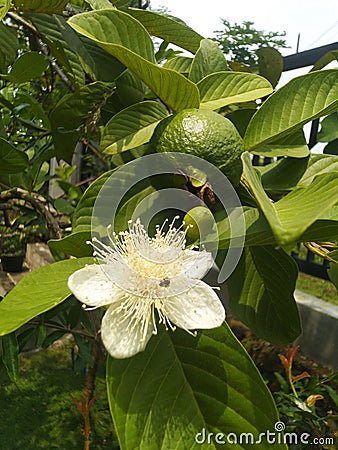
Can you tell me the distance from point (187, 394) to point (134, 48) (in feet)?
1.00

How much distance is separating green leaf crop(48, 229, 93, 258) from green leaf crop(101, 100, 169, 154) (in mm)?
Result: 105

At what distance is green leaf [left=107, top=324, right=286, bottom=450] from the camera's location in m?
0.38

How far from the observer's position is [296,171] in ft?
1.80

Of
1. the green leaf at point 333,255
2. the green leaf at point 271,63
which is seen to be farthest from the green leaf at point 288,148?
the green leaf at point 271,63

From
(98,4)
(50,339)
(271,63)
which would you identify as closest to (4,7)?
(98,4)

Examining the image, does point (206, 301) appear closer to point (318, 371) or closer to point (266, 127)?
point (266, 127)

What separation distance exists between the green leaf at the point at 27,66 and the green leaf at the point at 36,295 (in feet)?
1.31

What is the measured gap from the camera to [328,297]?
236cm

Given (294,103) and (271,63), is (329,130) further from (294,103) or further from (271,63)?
(294,103)

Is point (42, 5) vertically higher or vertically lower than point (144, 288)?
higher

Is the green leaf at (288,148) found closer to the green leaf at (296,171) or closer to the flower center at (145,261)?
the green leaf at (296,171)

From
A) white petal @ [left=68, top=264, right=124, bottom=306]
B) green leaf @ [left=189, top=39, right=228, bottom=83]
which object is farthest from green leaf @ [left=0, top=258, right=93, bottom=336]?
green leaf @ [left=189, top=39, right=228, bottom=83]

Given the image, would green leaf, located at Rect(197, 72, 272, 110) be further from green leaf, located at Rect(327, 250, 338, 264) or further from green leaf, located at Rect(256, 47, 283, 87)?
green leaf, located at Rect(256, 47, 283, 87)

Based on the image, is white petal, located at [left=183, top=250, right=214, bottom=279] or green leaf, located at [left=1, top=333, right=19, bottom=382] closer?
white petal, located at [left=183, top=250, right=214, bottom=279]
